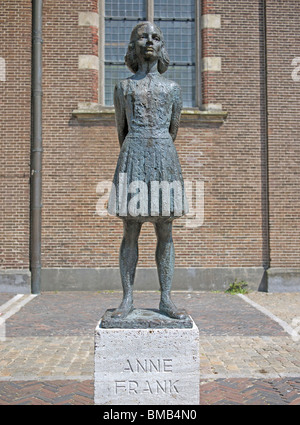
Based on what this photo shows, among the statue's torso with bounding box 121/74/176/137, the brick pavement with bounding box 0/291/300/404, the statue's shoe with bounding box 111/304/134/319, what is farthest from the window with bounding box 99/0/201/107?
the statue's shoe with bounding box 111/304/134/319

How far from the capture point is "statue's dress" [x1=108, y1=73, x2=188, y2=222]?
132 inches

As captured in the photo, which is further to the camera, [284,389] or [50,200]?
[50,200]

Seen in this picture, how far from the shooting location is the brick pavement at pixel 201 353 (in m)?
3.86

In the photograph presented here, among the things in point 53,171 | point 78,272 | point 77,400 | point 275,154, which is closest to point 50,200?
point 53,171

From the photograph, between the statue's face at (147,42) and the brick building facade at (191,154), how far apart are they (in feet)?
20.2

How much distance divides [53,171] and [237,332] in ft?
18.2

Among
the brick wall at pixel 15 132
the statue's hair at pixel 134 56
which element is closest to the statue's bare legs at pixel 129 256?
the statue's hair at pixel 134 56

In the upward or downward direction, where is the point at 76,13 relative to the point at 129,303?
upward

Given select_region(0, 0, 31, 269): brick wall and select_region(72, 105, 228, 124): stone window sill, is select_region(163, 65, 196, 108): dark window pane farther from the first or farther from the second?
select_region(0, 0, 31, 269): brick wall

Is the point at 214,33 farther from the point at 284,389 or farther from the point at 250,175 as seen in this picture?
the point at 284,389

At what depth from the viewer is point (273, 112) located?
973 centimetres

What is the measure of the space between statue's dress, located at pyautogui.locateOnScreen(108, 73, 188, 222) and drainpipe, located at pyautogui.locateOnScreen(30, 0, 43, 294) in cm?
624

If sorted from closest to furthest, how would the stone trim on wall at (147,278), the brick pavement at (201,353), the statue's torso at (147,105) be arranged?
the statue's torso at (147,105) → the brick pavement at (201,353) → the stone trim on wall at (147,278)

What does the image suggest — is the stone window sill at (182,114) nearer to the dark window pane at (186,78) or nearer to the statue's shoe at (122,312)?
the dark window pane at (186,78)
